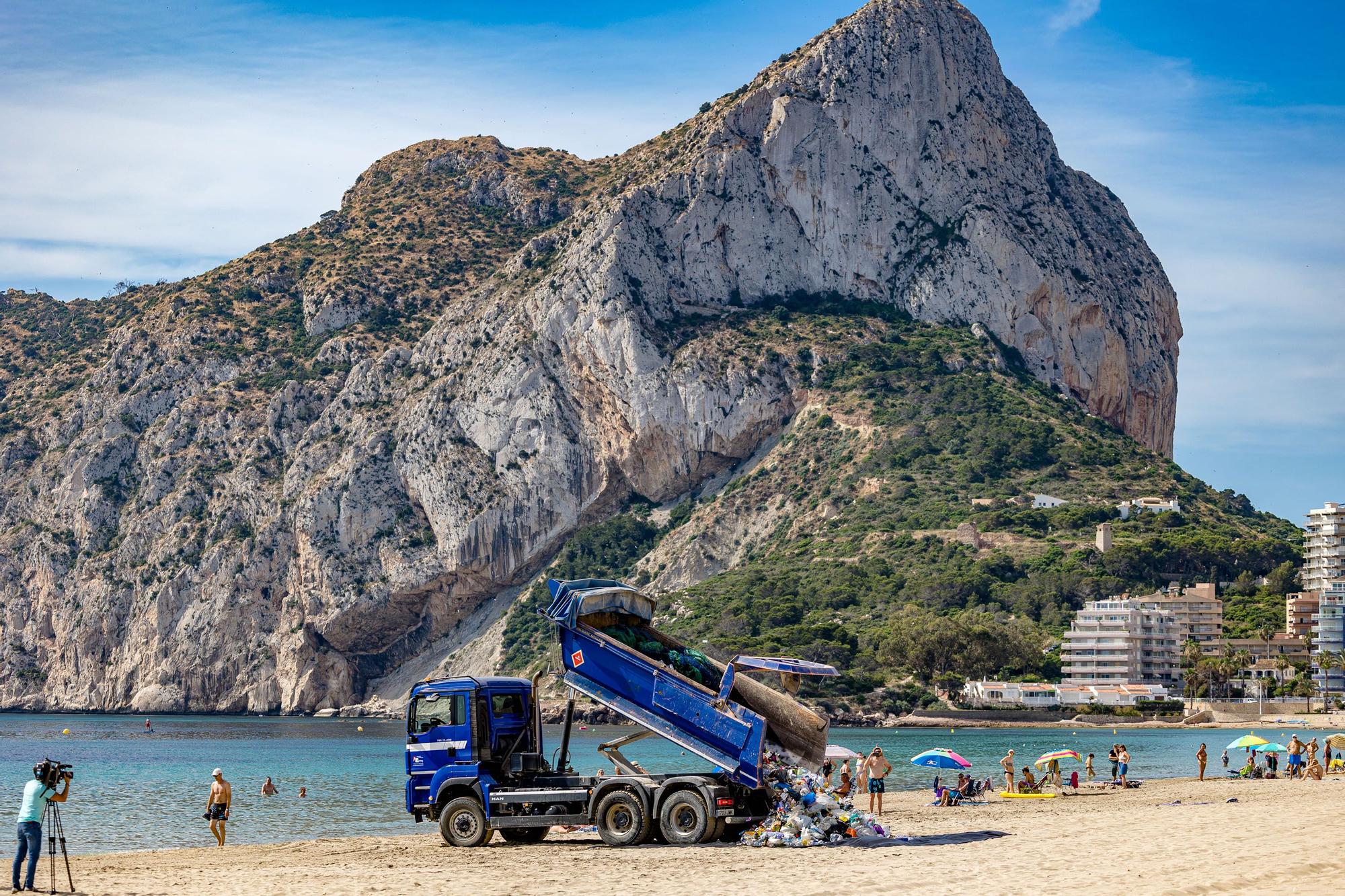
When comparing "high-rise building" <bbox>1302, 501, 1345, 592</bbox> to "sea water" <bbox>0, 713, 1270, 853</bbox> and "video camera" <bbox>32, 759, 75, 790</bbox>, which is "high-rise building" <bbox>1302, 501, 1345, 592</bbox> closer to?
"sea water" <bbox>0, 713, 1270, 853</bbox>

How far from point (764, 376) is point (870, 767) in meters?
107

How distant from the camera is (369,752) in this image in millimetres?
77000

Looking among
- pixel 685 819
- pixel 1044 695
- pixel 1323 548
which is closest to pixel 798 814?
pixel 685 819

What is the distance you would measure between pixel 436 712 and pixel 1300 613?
106673 mm

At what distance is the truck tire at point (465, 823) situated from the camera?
2495cm

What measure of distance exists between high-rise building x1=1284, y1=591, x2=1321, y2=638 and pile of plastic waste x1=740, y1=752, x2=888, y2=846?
4012 inches

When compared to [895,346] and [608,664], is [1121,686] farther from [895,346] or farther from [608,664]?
[608,664]

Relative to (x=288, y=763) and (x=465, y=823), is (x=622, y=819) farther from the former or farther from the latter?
(x=288, y=763)

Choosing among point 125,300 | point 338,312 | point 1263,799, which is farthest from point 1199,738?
point 125,300

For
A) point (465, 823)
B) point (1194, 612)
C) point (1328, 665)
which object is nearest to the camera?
point (465, 823)

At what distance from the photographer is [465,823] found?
25.2 m

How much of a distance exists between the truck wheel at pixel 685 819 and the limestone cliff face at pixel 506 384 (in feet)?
369

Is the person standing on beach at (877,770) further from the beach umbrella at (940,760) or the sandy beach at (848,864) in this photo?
the beach umbrella at (940,760)

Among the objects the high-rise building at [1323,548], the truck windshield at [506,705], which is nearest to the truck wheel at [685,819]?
the truck windshield at [506,705]
